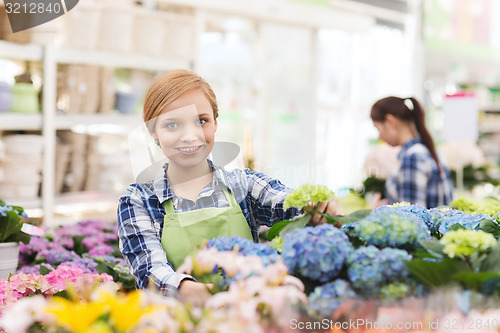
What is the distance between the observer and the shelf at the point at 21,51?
3.39 meters

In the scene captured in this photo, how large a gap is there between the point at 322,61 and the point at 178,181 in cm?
508

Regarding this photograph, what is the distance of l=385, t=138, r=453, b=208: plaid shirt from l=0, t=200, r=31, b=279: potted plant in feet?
6.74

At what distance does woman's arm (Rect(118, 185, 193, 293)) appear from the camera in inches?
46.8

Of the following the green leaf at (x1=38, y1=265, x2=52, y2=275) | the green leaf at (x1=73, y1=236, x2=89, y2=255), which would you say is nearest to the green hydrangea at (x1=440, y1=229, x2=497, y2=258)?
the green leaf at (x1=38, y1=265, x2=52, y2=275)

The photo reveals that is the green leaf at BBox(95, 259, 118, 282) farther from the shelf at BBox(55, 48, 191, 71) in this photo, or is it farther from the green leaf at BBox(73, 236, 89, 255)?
Answer: the shelf at BBox(55, 48, 191, 71)

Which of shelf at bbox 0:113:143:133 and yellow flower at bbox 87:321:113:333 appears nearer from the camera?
yellow flower at bbox 87:321:113:333

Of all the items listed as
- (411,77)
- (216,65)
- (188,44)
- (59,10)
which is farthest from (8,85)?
(411,77)

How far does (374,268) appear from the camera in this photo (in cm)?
90

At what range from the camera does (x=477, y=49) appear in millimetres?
8500

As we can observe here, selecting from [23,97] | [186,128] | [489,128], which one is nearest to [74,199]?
[23,97]

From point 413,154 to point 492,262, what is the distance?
7.31 ft

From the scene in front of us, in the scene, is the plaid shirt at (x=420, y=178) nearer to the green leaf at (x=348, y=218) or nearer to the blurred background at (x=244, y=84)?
the blurred background at (x=244, y=84)

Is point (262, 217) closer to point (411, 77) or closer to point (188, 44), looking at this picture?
point (188, 44)

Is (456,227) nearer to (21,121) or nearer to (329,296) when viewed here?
(329,296)
